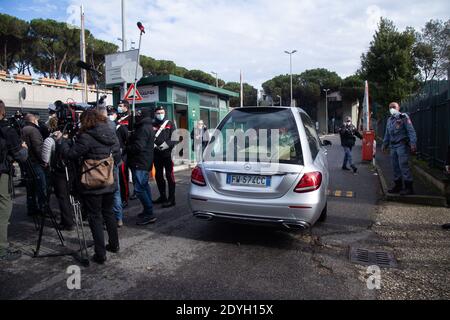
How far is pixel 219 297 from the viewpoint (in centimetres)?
308

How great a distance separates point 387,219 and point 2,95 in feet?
84.1

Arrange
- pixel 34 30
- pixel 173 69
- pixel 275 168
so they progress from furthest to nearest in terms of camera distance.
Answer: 1. pixel 173 69
2. pixel 34 30
3. pixel 275 168

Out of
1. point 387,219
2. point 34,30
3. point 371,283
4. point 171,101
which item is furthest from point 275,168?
point 34,30

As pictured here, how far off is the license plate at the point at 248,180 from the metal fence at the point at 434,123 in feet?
16.9

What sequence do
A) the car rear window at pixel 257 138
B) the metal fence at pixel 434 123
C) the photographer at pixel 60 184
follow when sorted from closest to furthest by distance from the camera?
the car rear window at pixel 257 138, the photographer at pixel 60 184, the metal fence at pixel 434 123

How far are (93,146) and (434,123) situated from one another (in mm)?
9344

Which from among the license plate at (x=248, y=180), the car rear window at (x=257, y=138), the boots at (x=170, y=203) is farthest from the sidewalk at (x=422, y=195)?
the boots at (x=170, y=203)

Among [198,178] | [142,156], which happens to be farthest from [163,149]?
[198,178]

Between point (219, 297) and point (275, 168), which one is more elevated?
point (275, 168)

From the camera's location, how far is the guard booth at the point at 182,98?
1276cm

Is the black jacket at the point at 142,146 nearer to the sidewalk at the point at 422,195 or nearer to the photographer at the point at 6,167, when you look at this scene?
the photographer at the point at 6,167

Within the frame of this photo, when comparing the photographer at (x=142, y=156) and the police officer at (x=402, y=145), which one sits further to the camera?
the police officer at (x=402, y=145)

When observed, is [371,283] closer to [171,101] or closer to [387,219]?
[387,219]
